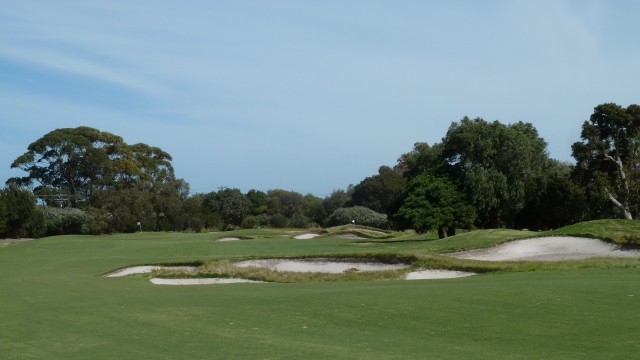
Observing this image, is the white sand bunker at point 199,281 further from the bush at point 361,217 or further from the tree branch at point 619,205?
the bush at point 361,217

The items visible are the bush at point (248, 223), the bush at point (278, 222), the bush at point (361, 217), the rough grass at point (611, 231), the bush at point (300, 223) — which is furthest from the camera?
the bush at point (300, 223)

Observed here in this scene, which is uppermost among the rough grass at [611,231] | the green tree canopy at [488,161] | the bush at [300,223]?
the green tree canopy at [488,161]

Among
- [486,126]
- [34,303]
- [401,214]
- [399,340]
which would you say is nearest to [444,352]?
[399,340]

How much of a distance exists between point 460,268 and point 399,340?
1769 cm

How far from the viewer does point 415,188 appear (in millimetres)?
50031

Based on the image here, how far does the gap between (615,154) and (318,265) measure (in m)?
30.1

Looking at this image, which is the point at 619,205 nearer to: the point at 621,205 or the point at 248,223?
the point at 621,205

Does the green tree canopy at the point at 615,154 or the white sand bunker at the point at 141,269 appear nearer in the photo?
the white sand bunker at the point at 141,269

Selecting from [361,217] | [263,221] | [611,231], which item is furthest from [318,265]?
[263,221]

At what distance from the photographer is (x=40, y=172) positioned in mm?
109125

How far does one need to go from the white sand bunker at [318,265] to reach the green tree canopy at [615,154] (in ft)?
89.4

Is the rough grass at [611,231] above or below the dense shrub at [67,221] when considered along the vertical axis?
below

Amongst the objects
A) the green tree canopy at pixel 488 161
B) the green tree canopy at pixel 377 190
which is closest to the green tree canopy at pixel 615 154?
the green tree canopy at pixel 488 161

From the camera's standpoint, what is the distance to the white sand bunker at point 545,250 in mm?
32356
